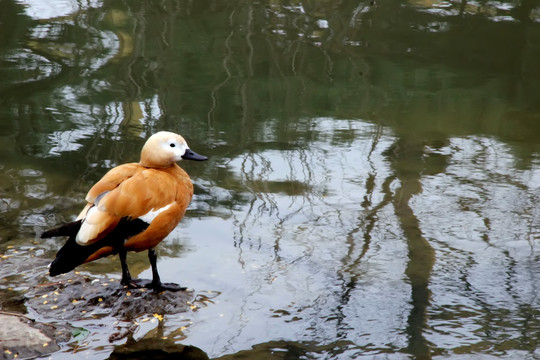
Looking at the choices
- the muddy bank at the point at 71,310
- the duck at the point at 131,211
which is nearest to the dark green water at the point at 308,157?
the muddy bank at the point at 71,310

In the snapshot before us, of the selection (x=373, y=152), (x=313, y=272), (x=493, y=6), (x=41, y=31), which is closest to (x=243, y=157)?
(x=373, y=152)

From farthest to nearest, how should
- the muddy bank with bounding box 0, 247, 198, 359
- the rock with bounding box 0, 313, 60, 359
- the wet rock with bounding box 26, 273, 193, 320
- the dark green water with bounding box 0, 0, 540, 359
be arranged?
the dark green water with bounding box 0, 0, 540, 359 → the wet rock with bounding box 26, 273, 193, 320 → the muddy bank with bounding box 0, 247, 198, 359 → the rock with bounding box 0, 313, 60, 359

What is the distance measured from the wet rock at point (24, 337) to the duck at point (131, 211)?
34cm

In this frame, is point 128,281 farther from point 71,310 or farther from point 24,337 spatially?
point 24,337

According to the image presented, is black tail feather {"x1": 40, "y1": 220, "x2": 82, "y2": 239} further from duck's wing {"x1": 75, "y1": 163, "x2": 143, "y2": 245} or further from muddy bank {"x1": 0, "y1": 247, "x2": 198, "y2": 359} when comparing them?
muddy bank {"x1": 0, "y1": 247, "x2": 198, "y2": 359}

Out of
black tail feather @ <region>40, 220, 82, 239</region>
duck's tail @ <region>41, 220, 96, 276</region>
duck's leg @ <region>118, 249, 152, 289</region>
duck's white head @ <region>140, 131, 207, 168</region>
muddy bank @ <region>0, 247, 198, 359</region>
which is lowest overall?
muddy bank @ <region>0, 247, 198, 359</region>

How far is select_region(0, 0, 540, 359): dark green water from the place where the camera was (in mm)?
5035

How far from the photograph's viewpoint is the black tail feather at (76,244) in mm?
4699

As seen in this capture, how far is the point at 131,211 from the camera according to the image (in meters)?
4.79

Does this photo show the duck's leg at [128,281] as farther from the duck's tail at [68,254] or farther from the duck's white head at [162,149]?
the duck's white head at [162,149]

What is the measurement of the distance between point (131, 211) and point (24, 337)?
972 millimetres

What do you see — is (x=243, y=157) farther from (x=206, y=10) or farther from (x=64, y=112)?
(x=206, y=10)

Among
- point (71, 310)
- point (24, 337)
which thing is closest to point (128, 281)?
point (71, 310)

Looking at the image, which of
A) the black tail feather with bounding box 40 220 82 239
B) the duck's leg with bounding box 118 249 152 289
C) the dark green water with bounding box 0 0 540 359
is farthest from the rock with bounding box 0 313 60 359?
the duck's leg with bounding box 118 249 152 289
